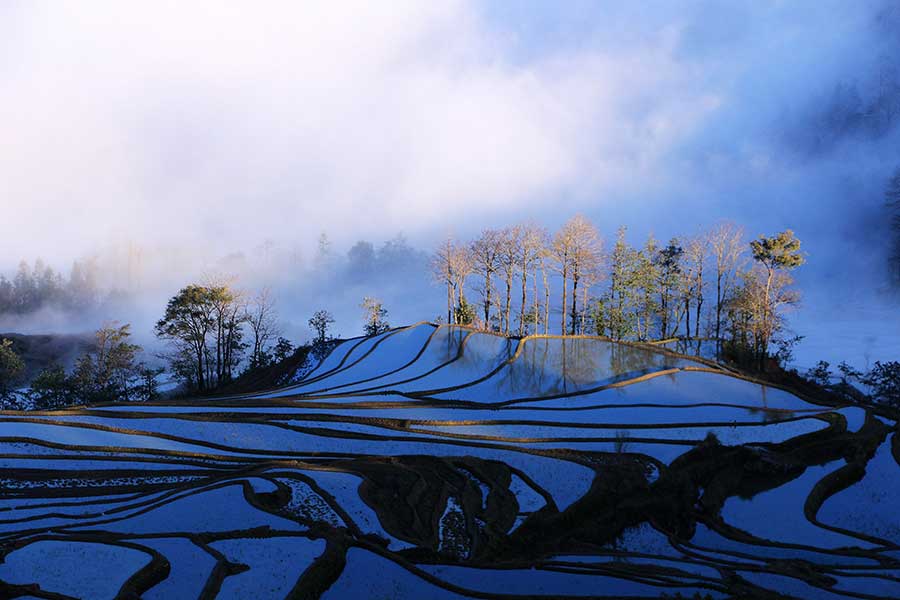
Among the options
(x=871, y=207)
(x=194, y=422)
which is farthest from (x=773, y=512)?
(x=871, y=207)

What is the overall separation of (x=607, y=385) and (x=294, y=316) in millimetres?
94894

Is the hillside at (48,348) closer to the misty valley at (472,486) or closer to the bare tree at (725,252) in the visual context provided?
the misty valley at (472,486)

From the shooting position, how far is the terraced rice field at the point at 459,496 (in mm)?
9141

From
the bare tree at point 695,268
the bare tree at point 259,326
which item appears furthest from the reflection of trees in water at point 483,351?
the bare tree at point 259,326

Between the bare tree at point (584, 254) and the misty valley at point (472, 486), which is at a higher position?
the bare tree at point (584, 254)

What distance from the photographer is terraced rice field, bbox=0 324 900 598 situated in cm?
914

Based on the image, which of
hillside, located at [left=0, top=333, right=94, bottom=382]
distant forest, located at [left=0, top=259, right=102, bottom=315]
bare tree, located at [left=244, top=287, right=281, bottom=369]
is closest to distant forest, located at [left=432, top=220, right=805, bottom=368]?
bare tree, located at [left=244, top=287, right=281, bottom=369]

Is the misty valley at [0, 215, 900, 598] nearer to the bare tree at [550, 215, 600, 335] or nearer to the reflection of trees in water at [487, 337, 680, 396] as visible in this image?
the reflection of trees in water at [487, 337, 680, 396]

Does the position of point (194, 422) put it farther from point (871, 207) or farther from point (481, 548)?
point (871, 207)

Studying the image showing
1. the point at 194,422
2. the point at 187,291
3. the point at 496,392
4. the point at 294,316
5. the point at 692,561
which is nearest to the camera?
the point at 692,561

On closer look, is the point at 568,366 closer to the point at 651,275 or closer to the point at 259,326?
the point at 651,275

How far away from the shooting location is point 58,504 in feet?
41.2

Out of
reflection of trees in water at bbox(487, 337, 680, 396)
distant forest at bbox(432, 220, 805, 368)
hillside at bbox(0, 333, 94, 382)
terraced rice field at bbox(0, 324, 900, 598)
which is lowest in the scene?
hillside at bbox(0, 333, 94, 382)

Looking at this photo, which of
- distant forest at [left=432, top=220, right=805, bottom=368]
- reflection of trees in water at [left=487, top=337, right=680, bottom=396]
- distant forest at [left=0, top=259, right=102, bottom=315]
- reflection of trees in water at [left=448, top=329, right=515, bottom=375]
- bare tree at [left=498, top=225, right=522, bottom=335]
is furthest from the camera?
distant forest at [left=0, top=259, right=102, bottom=315]
